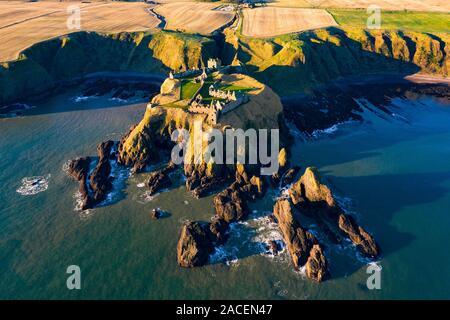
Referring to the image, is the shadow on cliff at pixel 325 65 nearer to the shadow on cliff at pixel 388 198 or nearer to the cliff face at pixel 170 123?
the cliff face at pixel 170 123

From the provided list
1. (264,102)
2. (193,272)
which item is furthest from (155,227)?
(264,102)

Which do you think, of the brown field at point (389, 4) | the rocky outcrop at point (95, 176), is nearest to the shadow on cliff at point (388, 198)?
the rocky outcrop at point (95, 176)

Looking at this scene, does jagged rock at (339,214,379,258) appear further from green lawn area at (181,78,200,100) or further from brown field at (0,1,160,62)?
brown field at (0,1,160,62)

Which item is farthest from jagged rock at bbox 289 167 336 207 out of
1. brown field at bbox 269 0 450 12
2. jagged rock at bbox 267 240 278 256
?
brown field at bbox 269 0 450 12

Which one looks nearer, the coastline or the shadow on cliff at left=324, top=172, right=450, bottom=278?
the shadow on cliff at left=324, top=172, right=450, bottom=278

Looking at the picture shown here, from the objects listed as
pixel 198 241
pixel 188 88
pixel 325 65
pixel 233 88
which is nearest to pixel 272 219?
pixel 198 241

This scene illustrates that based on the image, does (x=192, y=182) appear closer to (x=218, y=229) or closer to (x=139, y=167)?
(x=139, y=167)
